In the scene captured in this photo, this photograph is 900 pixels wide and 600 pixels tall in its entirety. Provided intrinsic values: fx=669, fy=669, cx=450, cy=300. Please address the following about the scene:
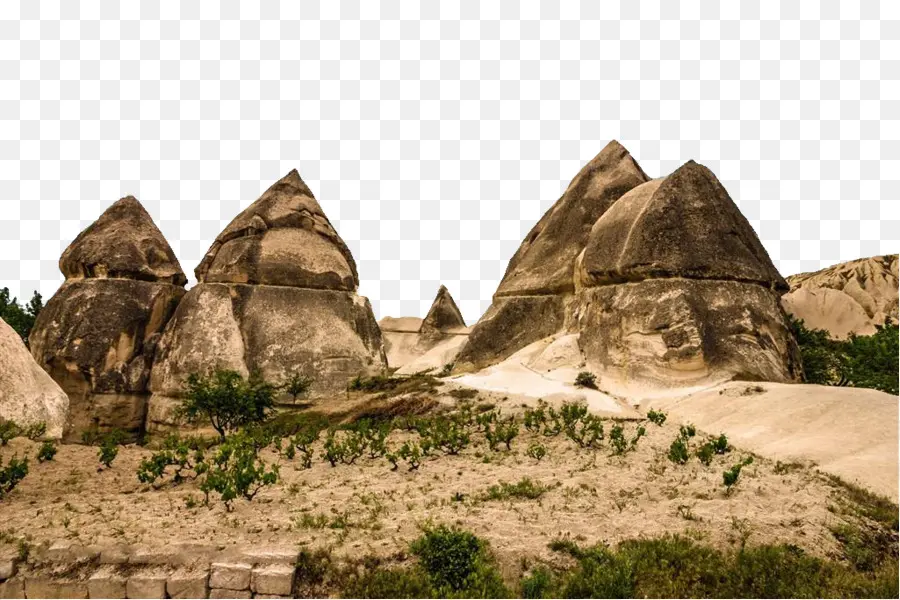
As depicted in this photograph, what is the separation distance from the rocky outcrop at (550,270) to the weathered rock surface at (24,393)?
41.2 ft

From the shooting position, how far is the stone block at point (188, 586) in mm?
5680

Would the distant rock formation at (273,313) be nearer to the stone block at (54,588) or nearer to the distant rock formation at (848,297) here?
the stone block at (54,588)

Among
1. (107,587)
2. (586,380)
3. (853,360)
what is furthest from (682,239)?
(107,587)

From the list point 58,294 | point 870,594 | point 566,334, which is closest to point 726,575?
point 870,594

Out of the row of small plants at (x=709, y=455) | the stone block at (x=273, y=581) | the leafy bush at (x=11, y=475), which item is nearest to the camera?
the stone block at (x=273, y=581)

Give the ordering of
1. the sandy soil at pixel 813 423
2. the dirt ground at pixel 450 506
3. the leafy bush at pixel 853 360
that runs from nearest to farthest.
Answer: the dirt ground at pixel 450 506
the sandy soil at pixel 813 423
the leafy bush at pixel 853 360

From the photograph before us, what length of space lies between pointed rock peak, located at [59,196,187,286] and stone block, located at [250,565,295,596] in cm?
1323

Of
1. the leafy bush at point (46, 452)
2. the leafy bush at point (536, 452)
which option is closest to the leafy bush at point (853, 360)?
the leafy bush at point (536, 452)

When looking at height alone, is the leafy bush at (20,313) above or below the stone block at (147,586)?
above

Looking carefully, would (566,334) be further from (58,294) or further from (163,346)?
(58,294)

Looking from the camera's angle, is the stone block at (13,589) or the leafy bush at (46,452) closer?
the stone block at (13,589)

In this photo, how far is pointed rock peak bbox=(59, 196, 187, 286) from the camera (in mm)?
16797

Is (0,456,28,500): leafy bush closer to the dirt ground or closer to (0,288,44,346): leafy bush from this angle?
the dirt ground

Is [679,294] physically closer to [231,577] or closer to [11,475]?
[231,577]
